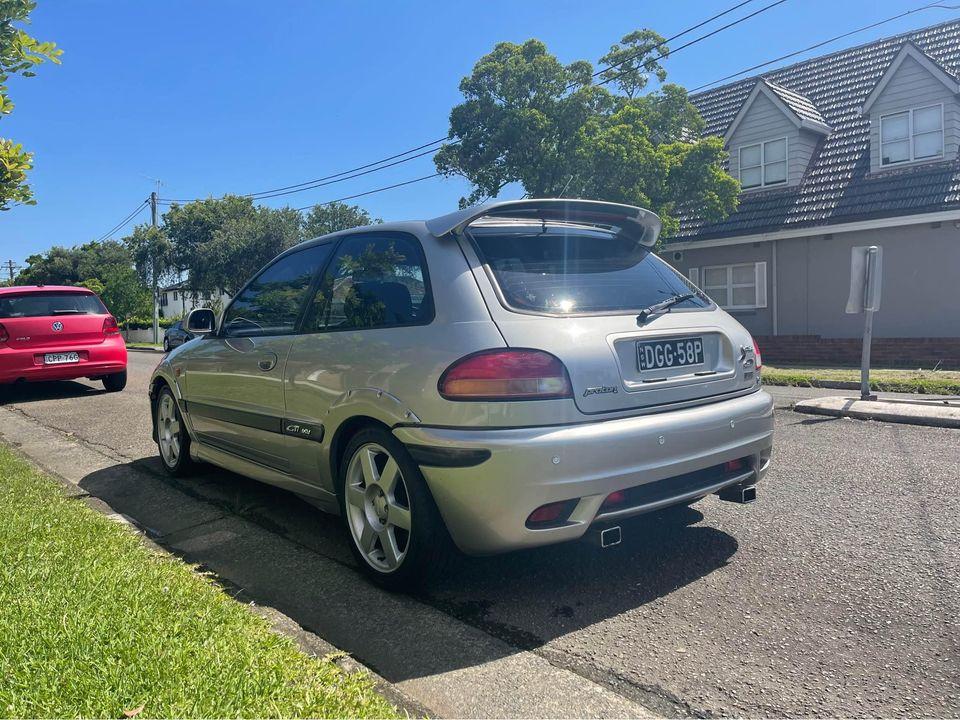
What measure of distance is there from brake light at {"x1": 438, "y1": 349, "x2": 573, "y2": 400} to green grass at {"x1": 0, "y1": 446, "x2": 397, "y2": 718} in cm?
114

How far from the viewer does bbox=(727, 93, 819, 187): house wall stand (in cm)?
1916

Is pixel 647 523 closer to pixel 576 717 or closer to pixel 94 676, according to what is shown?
pixel 576 717

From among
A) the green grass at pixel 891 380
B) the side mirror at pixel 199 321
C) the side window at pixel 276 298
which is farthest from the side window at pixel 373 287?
the green grass at pixel 891 380

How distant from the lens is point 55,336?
10938 mm

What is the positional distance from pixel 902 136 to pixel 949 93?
3.96 feet

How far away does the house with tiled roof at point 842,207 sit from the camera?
53.2 feet

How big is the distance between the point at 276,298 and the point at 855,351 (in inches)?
623

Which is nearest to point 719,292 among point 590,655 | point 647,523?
point 647,523

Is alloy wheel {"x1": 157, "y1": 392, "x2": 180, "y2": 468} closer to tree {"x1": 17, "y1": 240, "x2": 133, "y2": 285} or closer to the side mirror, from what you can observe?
the side mirror

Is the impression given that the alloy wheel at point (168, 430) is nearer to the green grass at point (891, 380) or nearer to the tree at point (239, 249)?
the green grass at point (891, 380)

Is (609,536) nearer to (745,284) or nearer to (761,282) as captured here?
(761,282)

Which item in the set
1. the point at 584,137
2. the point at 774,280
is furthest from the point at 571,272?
the point at 774,280

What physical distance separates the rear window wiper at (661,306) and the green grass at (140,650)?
1.92 meters

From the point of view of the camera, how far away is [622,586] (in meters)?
3.39
